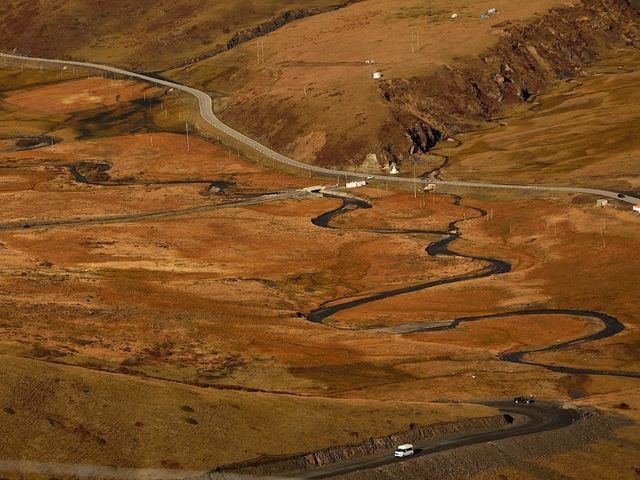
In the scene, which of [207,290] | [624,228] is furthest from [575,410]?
[624,228]

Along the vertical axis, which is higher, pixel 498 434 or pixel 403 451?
pixel 403 451

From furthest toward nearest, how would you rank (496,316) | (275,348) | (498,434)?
(496,316)
(275,348)
(498,434)

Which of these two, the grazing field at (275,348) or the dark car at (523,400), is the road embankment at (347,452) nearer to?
the grazing field at (275,348)

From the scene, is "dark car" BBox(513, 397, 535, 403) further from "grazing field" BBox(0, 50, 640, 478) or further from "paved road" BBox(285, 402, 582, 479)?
"grazing field" BBox(0, 50, 640, 478)

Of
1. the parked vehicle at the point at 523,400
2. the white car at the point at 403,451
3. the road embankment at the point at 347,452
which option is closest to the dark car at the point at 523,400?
the parked vehicle at the point at 523,400

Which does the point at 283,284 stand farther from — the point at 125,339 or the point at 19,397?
the point at 19,397

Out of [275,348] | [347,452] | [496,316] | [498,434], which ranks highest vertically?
[347,452]

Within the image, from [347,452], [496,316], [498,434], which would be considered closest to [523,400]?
[498,434]

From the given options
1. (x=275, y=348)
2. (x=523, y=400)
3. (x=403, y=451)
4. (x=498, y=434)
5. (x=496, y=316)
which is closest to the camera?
(x=403, y=451)

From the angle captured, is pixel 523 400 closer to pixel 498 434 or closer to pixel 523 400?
pixel 523 400
